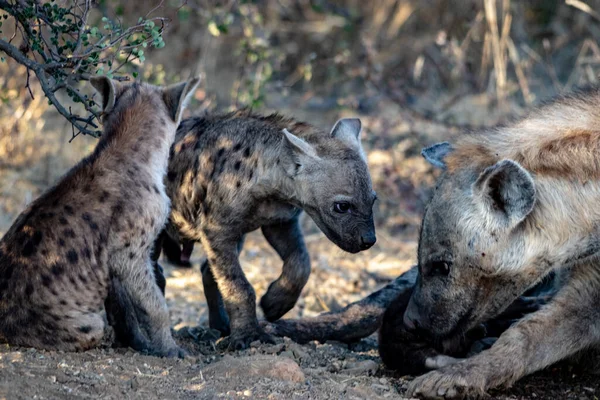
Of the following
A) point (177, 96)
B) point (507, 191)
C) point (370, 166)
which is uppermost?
point (177, 96)

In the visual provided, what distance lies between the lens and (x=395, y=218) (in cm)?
816

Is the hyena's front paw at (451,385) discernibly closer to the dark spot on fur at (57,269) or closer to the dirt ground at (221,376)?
the dirt ground at (221,376)

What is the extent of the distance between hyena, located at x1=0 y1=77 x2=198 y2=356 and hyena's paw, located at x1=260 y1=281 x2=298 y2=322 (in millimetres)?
764

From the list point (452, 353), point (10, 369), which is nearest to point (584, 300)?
point (452, 353)

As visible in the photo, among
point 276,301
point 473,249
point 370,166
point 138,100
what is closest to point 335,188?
point 276,301

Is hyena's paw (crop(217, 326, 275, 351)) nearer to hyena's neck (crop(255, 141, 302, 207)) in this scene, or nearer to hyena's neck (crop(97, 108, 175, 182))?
hyena's neck (crop(255, 141, 302, 207))

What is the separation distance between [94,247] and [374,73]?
5.39 meters

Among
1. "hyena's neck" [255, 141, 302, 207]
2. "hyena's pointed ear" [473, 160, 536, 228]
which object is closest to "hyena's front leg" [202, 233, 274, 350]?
"hyena's neck" [255, 141, 302, 207]

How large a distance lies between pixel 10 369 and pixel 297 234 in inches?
75.7

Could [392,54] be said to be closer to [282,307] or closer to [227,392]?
[282,307]

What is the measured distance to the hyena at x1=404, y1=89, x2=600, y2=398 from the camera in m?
3.70

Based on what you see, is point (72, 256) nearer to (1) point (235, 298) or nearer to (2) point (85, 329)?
(2) point (85, 329)

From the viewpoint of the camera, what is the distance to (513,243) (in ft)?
12.3

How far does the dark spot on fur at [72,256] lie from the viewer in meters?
3.87
